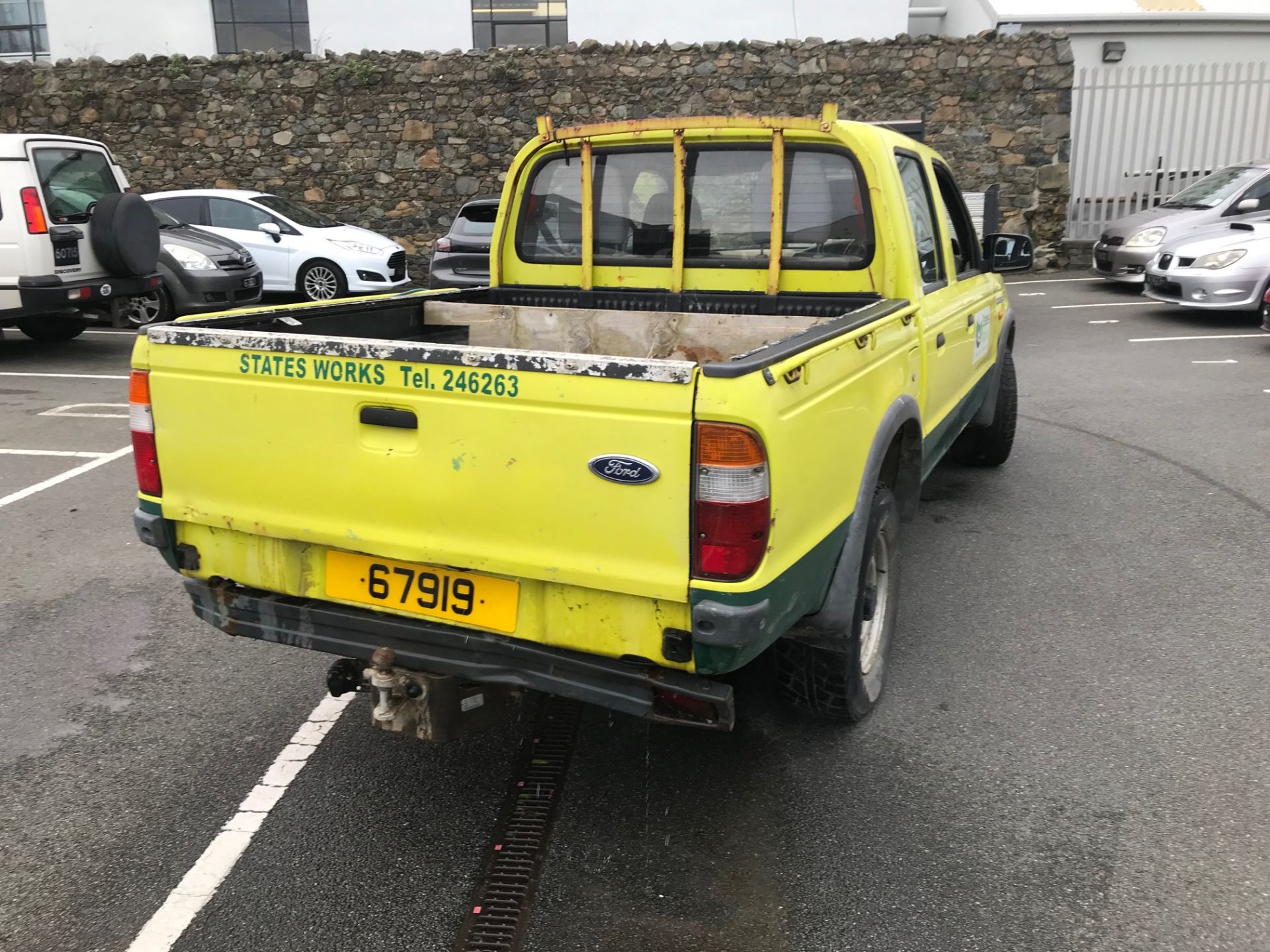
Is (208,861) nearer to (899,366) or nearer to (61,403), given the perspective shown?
(899,366)

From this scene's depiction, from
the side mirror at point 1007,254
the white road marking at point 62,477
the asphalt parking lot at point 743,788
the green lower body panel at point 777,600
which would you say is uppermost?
the side mirror at point 1007,254

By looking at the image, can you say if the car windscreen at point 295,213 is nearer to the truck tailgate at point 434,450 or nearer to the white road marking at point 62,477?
the white road marking at point 62,477

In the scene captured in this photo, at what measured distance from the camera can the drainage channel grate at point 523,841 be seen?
2.60 m

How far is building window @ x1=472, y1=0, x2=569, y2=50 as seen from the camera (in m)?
19.7

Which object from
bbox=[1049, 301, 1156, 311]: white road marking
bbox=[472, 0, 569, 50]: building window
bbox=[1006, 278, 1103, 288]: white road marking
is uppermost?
bbox=[472, 0, 569, 50]: building window

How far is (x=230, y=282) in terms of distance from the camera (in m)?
11.4

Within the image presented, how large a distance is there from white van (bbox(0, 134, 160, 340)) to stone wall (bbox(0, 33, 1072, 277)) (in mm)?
6230

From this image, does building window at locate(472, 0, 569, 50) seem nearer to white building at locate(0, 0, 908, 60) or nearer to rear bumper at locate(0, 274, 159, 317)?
white building at locate(0, 0, 908, 60)

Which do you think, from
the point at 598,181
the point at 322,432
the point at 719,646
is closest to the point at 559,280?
the point at 598,181

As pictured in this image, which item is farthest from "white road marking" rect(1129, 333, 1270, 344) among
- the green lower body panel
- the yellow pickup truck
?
the green lower body panel

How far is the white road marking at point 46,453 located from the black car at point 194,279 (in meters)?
3.96

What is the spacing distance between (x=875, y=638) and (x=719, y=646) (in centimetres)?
137

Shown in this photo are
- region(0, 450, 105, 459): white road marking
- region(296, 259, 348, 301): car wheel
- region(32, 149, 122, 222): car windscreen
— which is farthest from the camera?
region(296, 259, 348, 301): car wheel

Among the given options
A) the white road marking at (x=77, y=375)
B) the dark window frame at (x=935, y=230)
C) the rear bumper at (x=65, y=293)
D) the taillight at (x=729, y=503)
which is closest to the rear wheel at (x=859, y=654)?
the taillight at (x=729, y=503)
